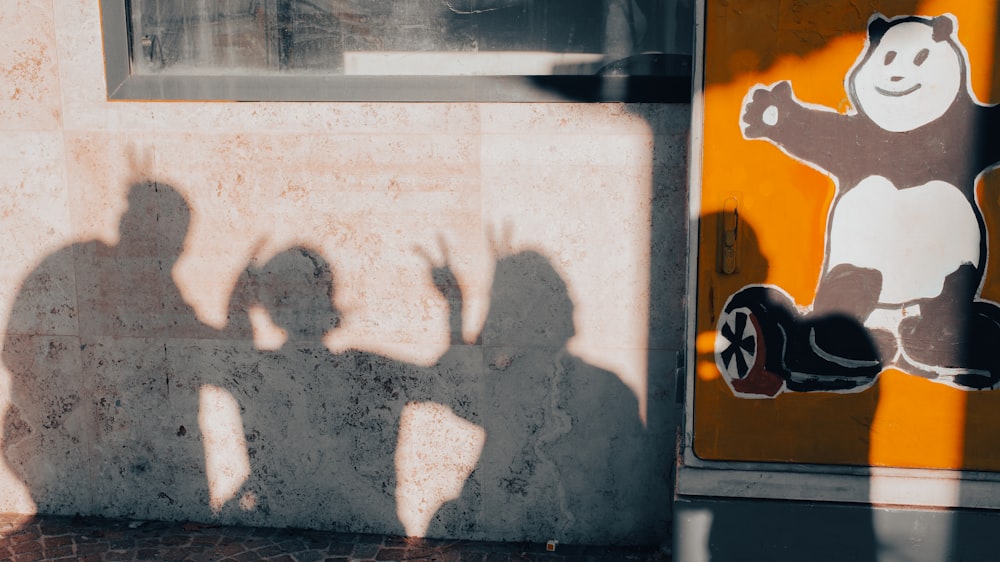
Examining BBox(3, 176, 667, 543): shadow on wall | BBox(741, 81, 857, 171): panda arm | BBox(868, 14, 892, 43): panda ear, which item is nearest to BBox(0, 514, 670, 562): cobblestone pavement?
BBox(3, 176, 667, 543): shadow on wall

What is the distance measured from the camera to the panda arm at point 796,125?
298 centimetres

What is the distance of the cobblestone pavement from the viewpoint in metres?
4.04

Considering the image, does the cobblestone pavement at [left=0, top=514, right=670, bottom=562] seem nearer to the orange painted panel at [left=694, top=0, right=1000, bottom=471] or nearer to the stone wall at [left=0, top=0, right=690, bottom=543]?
the stone wall at [left=0, top=0, right=690, bottom=543]

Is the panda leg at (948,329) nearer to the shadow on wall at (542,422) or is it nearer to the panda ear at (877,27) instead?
the panda ear at (877,27)

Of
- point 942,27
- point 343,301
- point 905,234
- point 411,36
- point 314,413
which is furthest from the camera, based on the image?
point 314,413

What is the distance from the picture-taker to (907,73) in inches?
115

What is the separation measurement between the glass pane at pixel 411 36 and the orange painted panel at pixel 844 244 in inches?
33.2

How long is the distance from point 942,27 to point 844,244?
2.78 ft

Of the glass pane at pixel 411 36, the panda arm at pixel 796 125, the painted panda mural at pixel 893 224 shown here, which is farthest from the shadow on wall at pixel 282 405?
the panda arm at pixel 796 125

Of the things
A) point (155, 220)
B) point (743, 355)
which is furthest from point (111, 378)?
point (743, 355)

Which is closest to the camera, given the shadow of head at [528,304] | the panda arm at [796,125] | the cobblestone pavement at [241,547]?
the panda arm at [796,125]

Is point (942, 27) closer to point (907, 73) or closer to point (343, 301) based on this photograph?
point (907, 73)

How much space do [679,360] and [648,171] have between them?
3.03 ft

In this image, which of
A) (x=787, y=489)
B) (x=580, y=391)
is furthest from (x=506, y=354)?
(x=787, y=489)
